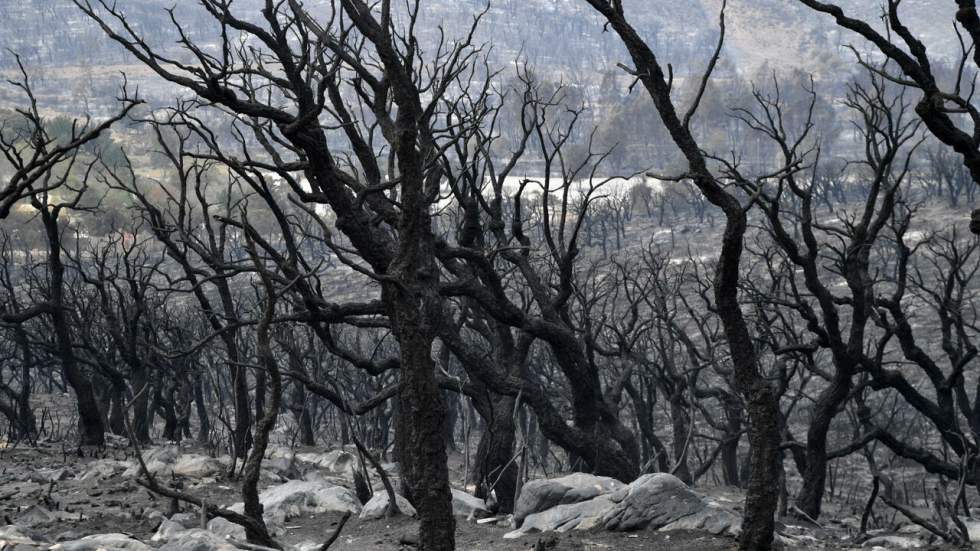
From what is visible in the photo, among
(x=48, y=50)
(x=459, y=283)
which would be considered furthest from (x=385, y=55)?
(x=48, y=50)

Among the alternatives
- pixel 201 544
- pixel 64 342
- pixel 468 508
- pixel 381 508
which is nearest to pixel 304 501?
pixel 381 508

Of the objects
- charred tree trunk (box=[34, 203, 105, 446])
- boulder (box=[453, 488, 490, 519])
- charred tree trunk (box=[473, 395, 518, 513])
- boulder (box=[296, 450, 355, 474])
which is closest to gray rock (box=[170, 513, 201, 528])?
boulder (box=[453, 488, 490, 519])

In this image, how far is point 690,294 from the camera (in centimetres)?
5425

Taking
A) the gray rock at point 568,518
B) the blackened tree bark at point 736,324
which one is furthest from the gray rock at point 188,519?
the blackened tree bark at point 736,324

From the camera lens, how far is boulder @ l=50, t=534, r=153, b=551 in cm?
552

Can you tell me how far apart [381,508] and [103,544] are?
470 centimetres

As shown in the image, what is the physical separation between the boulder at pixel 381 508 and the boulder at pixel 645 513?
1.46 m

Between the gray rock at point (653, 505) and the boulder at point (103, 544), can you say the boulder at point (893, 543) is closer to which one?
the gray rock at point (653, 505)

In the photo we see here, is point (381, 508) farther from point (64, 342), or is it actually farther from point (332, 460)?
point (64, 342)

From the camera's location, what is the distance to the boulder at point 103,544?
552 centimetres

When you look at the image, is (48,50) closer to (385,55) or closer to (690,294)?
(690,294)

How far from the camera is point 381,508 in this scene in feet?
33.5

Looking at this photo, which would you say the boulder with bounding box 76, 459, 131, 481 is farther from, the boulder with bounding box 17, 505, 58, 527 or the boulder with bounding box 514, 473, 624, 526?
the boulder with bounding box 514, 473, 624, 526

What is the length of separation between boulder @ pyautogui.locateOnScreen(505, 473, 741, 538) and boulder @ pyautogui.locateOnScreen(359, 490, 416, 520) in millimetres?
1458
